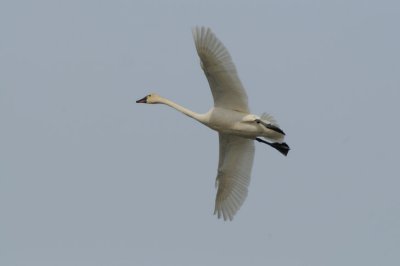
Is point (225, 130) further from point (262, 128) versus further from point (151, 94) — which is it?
point (151, 94)

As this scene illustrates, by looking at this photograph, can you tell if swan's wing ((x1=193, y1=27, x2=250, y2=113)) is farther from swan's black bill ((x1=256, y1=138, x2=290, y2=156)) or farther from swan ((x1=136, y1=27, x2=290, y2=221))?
swan's black bill ((x1=256, y1=138, x2=290, y2=156))

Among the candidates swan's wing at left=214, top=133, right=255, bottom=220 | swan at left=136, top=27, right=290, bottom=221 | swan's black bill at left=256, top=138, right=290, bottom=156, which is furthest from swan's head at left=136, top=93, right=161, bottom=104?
swan's black bill at left=256, top=138, right=290, bottom=156

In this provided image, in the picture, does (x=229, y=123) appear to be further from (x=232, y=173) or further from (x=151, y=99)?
(x=151, y=99)

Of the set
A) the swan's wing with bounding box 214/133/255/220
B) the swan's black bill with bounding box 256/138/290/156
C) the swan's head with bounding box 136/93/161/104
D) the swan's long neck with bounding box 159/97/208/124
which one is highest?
the swan's head with bounding box 136/93/161/104

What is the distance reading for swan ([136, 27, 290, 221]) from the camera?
26344 millimetres

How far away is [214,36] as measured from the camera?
2614cm

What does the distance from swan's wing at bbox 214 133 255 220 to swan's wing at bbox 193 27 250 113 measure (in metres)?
1.32

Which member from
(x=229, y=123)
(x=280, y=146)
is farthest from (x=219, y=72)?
(x=280, y=146)

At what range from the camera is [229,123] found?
27.1 m

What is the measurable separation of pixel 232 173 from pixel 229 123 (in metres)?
1.94

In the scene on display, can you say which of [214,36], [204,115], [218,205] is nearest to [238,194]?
[218,205]

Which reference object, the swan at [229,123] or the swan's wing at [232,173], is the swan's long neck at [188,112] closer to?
the swan at [229,123]

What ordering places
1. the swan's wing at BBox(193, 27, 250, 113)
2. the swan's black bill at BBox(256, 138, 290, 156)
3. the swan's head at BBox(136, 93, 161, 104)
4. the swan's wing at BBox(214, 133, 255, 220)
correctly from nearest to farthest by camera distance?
the swan's wing at BBox(193, 27, 250, 113) < the swan's black bill at BBox(256, 138, 290, 156) < the swan's wing at BBox(214, 133, 255, 220) < the swan's head at BBox(136, 93, 161, 104)

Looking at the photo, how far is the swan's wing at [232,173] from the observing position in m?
28.5
